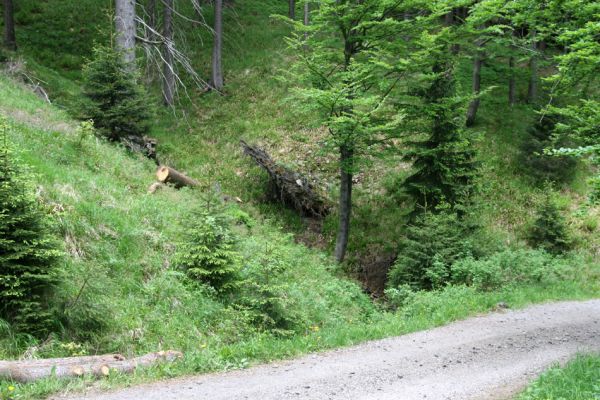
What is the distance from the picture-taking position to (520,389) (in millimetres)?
6270

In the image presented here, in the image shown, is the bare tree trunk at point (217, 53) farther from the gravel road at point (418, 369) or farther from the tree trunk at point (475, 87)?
the gravel road at point (418, 369)

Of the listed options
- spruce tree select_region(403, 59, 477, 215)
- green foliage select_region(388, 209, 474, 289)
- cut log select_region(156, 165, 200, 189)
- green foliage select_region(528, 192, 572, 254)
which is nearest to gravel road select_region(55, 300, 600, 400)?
green foliage select_region(388, 209, 474, 289)

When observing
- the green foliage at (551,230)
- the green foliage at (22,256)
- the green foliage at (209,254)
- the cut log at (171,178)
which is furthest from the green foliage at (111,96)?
the green foliage at (551,230)

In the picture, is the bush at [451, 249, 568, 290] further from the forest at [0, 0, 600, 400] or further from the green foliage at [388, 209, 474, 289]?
the green foliage at [388, 209, 474, 289]

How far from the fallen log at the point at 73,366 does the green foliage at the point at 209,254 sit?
7.85 ft

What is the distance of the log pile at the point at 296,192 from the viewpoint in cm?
1803

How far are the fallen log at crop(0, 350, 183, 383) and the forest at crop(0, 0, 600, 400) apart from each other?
3 centimetres

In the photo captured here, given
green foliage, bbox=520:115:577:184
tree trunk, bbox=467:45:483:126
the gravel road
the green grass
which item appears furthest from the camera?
tree trunk, bbox=467:45:483:126

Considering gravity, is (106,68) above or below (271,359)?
above

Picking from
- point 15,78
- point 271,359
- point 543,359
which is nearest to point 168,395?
point 271,359

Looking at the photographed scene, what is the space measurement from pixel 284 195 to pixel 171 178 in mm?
5009

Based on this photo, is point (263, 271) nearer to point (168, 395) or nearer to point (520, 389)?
point (168, 395)

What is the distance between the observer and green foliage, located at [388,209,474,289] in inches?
485

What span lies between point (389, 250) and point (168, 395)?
1175 centimetres
